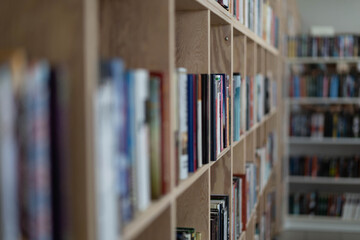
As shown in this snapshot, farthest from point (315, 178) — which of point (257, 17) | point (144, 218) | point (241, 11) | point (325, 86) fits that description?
point (144, 218)

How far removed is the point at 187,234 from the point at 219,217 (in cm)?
33

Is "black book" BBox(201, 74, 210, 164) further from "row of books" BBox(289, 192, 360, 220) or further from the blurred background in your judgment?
"row of books" BBox(289, 192, 360, 220)

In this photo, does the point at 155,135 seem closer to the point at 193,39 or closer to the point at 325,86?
the point at 193,39

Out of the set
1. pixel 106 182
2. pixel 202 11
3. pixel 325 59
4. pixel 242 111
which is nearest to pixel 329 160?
pixel 325 59

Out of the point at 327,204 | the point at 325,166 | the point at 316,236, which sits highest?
the point at 325,166

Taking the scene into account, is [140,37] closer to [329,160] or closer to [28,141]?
[28,141]

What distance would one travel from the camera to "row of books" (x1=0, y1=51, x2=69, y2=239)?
711 mm

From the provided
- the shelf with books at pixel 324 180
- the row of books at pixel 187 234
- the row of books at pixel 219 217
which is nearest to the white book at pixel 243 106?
the row of books at pixel 219 217

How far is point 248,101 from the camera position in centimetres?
265

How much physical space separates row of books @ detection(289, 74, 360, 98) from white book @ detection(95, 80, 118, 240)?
14.4 feet

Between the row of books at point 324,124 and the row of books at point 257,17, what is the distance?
3.28 feet

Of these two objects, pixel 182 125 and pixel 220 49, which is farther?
pixel 220 49

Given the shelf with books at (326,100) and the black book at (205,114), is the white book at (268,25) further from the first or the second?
the black book at (205,114)

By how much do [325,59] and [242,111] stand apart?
111 inches
